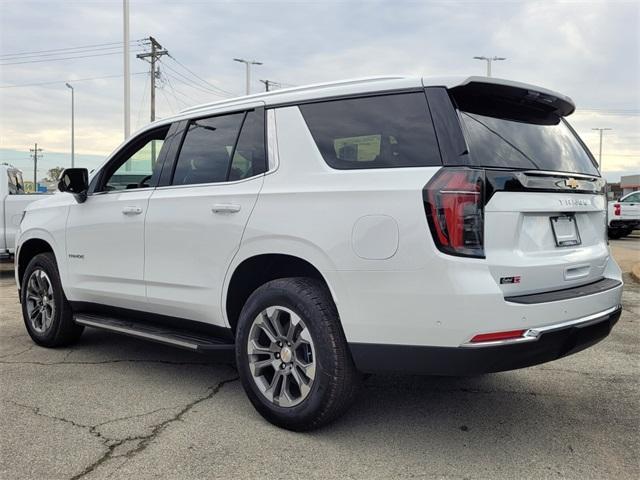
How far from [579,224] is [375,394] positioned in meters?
1.72

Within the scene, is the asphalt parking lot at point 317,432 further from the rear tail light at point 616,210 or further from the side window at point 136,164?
the rear tail light at point 616,210

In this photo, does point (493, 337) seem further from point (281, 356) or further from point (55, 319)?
point (55, 319)

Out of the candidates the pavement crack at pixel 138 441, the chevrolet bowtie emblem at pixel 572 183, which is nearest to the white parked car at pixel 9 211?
the pavement crack at pixel 138 441

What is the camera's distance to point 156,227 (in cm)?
409

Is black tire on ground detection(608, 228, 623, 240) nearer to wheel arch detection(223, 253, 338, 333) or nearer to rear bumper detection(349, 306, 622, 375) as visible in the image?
rear bumper detection(349, 306, 622, 375)

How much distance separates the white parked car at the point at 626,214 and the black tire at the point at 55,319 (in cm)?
1890

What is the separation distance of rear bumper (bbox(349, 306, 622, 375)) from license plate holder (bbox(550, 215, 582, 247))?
1.39 feet

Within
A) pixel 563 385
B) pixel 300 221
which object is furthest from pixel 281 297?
pixel 563 385

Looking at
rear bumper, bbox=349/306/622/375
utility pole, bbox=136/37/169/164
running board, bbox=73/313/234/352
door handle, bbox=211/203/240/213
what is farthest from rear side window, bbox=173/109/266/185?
utility pole, bbox=136/37/169/164

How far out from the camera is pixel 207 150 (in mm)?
4059

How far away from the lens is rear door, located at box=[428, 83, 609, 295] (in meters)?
2.83

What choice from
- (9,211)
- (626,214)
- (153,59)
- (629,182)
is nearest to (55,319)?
(9,211)

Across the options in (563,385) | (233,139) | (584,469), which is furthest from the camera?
(563,385)

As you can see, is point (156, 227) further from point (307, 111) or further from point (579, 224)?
point (579, 224)
